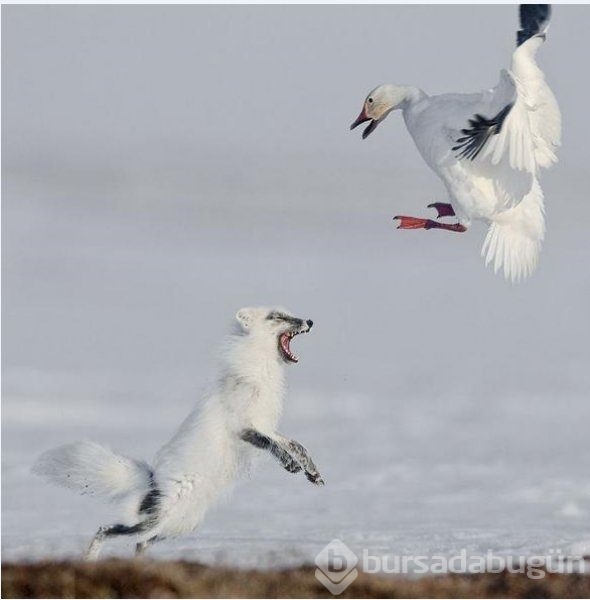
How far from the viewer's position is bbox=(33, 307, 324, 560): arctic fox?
6.71 meters

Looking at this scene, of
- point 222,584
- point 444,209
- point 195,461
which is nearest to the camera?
point 222,584

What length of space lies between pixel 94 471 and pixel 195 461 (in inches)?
19.6

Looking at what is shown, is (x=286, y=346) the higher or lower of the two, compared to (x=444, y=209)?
lower

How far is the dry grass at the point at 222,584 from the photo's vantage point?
6242 millimetres

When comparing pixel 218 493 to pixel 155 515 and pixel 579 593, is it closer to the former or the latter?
pixel 155 515

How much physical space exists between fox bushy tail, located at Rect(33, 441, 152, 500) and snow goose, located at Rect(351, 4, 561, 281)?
7.97ft

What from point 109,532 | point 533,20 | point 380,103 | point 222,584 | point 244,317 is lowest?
point 222,584

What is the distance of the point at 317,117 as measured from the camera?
31.2ft

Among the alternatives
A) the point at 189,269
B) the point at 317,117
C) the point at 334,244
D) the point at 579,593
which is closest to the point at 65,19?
the point at 317,117

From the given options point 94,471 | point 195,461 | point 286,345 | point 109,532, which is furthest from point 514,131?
point 109,532

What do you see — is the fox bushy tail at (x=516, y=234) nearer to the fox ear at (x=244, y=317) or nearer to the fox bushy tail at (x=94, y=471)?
the fox ear at (x=244, y=317)

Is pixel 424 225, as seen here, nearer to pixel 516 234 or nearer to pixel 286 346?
pixel 516 234

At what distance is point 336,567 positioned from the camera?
6590 mm

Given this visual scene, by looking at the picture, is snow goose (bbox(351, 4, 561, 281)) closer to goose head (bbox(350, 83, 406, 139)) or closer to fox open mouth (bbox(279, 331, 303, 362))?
goose head (bbox(350, 83, 406, 139))
